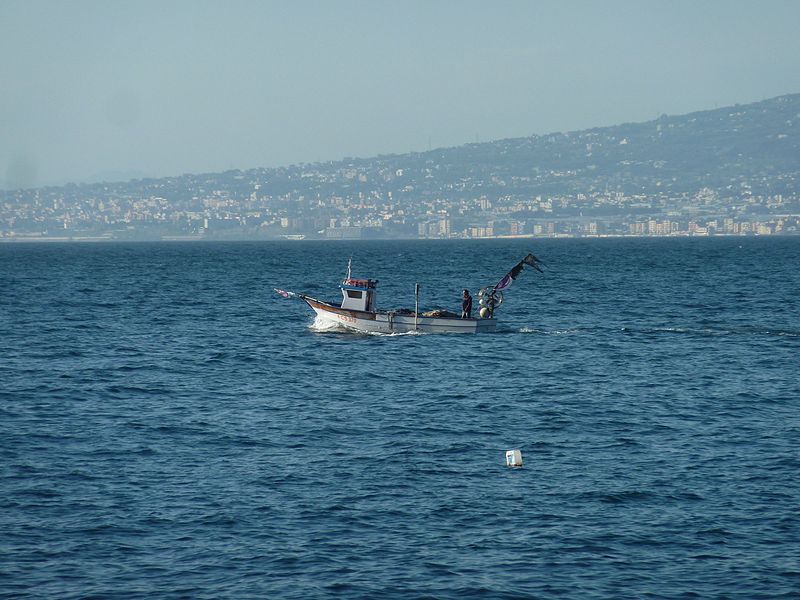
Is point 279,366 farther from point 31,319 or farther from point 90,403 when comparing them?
point 31,319

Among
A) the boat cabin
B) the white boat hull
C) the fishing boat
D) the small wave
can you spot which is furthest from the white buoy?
the small wave

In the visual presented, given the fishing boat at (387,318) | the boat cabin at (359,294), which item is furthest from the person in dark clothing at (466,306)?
the boat cabin at (359,294)

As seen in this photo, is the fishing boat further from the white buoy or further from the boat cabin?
the white buoy

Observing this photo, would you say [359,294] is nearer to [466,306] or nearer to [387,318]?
[387,318]

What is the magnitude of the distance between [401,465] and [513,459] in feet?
11.5

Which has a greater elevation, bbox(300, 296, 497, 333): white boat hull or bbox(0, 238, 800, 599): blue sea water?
bbox(300, 296, 497, 333): white boat hull

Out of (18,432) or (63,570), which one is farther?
(18,432)

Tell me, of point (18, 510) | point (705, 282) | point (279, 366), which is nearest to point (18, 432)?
point (18, 510)

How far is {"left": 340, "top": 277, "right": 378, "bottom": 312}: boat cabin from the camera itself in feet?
225

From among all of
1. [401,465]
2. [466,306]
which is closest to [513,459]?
[401,465]

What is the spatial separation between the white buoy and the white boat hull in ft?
117

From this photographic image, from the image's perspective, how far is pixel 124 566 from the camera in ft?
81.1

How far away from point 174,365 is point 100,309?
3853 cm

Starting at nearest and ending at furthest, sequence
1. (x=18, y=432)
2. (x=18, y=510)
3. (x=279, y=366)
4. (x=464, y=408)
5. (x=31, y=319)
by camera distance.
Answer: (x=18, y=510)
(x=18, y=432)
(x=464, y=408)
(x=279, y=366)
(x=31, y=319)
